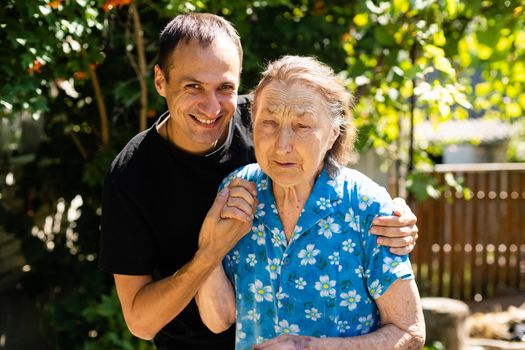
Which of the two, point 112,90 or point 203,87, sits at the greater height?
point 112,90

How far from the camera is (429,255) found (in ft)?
25.3

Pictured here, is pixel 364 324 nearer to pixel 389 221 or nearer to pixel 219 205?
pixel 389 221

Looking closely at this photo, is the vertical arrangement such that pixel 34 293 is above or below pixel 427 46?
below

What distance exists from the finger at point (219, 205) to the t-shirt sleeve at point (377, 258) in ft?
1.27

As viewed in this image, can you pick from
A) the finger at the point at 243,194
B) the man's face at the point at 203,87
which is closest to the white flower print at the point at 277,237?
the finger at the point at 243,194

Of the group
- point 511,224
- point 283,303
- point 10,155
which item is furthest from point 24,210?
point 511,224

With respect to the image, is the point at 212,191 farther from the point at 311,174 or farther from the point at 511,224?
the point at 511,224

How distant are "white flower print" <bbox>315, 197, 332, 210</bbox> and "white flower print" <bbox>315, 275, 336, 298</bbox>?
0.64 ft

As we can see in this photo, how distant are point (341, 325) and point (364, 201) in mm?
348

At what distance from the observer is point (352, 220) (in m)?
2.00

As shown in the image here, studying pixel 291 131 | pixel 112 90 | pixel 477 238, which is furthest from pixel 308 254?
pixel 477 238

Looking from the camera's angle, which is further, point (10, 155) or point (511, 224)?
point (511, 224)

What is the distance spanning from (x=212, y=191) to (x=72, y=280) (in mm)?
2493

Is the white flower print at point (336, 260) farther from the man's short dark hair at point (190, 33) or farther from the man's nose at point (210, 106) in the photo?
the man's short dark hair at point (190, 33)
